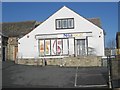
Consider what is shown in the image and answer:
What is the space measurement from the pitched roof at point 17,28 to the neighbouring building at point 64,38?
22.1 ft

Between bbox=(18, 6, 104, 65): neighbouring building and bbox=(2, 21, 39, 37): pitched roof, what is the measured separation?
6746 millimetres

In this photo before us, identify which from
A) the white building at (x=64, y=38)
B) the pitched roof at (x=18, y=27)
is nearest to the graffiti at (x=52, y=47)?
the white building at (x=64, y=38)

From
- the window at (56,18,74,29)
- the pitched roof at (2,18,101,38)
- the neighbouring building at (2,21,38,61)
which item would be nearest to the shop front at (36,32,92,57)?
the window at (56,18,74,29)

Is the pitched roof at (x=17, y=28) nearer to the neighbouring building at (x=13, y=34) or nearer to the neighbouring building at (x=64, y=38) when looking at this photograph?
the neighbouring building at (x=13, y=34)

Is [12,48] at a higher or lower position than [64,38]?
lower

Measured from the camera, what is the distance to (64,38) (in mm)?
34125

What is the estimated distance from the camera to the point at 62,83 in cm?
1678

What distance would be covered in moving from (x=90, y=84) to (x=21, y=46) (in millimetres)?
20938

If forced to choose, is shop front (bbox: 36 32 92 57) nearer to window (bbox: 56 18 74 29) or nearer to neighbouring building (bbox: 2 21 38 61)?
window (bbox: 56 18 74 29)

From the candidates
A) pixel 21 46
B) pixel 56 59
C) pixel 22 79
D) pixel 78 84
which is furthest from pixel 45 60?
pixel 78 84

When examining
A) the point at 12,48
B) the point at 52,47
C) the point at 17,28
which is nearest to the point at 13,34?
the point at 17,28

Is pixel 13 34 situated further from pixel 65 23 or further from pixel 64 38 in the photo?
pixel 64 38

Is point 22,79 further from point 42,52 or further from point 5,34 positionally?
point 5,34

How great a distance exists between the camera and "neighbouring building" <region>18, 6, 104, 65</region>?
33406mm
